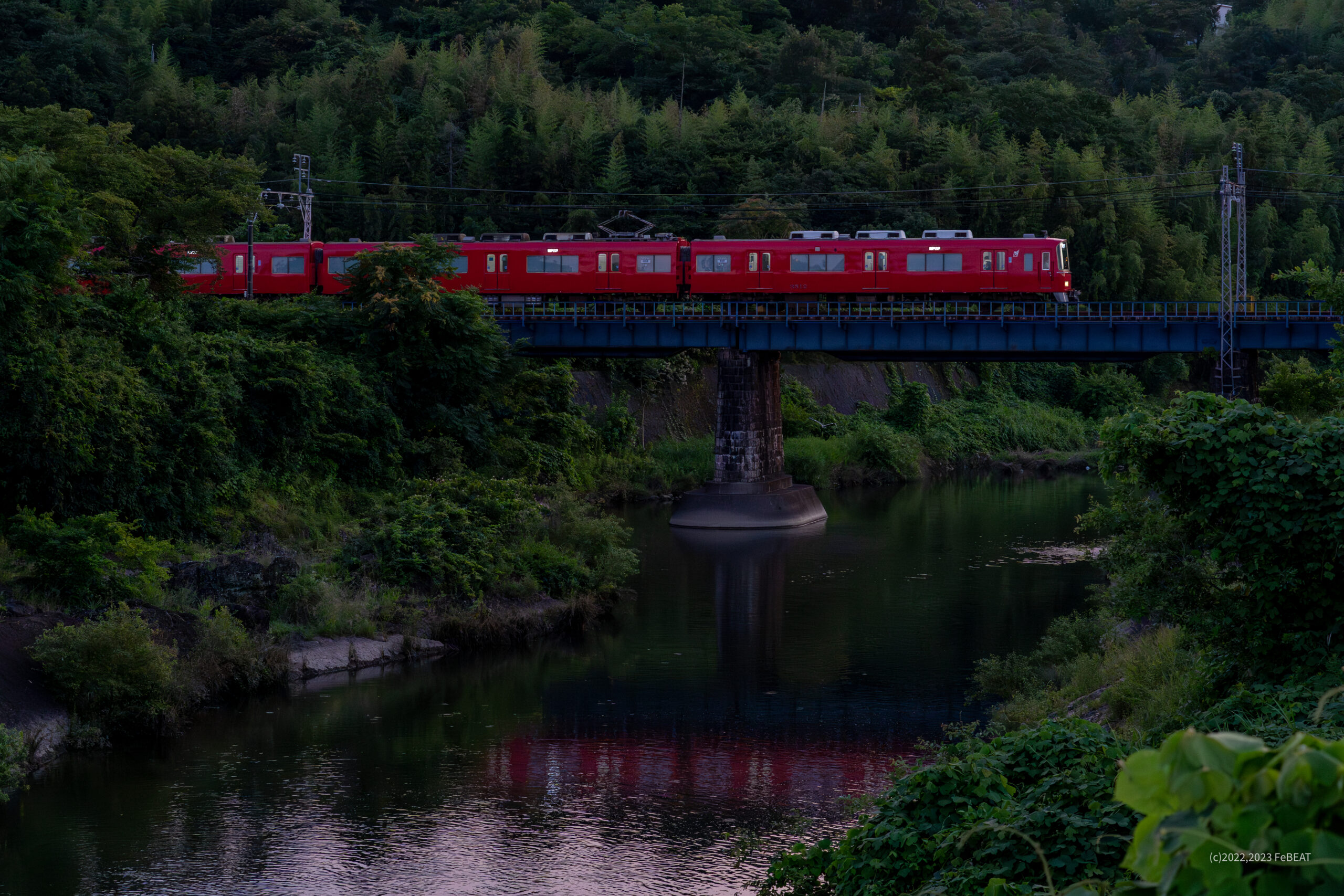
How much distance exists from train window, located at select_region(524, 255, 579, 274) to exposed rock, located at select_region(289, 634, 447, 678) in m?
23.2

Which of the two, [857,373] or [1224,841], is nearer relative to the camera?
[1224,841]

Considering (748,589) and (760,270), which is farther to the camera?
(760,270)

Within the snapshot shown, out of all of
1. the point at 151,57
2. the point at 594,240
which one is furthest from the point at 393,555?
Result: the point at 151,57

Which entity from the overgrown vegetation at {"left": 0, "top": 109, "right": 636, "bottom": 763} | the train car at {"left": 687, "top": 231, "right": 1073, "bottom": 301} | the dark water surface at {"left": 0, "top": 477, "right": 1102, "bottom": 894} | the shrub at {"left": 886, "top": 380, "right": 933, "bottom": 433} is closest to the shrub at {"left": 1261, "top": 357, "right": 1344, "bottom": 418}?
the dark water surface at {"left": 0, "top": 477, "right": 1102, "bottom": 894}

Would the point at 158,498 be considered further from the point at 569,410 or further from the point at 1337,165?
the point at 1337,165

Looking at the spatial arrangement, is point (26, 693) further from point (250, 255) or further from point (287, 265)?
point (287, 265)

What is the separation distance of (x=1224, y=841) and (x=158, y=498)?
26270mm

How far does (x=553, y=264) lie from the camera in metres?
48.8

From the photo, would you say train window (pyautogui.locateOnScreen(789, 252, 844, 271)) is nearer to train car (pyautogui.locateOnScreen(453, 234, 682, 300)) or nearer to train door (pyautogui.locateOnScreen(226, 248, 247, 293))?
train car (pyautogui.locateOnScreen(453, 234, 682, 300))

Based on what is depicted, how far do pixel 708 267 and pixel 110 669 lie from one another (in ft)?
100

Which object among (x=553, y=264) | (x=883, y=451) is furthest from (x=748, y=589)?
(x=883, y=451)

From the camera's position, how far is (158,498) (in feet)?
88.5

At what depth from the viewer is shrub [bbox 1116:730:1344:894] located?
3.26 metres

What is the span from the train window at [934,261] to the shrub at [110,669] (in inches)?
1226
